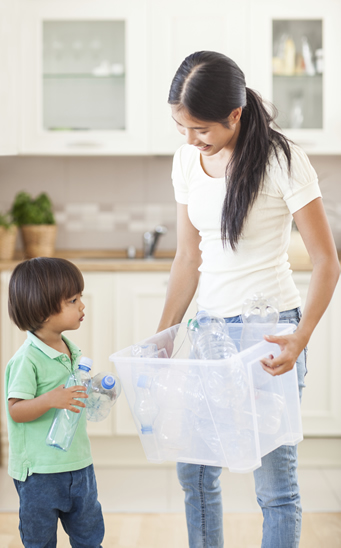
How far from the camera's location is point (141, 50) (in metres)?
2.76

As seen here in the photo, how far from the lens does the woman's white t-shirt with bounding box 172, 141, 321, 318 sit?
4.31ft

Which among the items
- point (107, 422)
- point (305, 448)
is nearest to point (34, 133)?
point (107, 422)

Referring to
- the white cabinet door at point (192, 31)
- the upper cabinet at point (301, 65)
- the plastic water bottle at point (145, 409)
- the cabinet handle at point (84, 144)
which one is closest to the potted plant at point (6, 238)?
the cabinet handle at point (84, 144)

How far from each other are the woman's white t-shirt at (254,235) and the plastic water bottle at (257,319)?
0.04m

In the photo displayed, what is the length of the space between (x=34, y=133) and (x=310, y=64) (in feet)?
4.19

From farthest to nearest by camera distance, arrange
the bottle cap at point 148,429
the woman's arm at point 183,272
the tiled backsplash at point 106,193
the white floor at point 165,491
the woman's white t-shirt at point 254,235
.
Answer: the tiled backsplash at point 106,193 < the white floor at point 165,491 < the woman's arm at point 183,272 < the woman's white t-shirt at point 254,235 < the bottle cap at point 148,429

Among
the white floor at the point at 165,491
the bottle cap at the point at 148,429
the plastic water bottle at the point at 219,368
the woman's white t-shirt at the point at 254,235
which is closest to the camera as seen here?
the plastic water bottle at the point at 219,368

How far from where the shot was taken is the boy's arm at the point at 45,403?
127cm

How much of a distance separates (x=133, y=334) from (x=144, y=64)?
3.90 feet

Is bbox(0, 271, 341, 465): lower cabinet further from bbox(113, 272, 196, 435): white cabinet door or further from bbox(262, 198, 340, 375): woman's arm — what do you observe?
bbox(262, 198, 340, 375): woman's arm

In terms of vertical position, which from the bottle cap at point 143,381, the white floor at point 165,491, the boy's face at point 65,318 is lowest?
the white floor at point 165,491

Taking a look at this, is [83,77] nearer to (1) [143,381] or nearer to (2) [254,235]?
(2) [254,235]

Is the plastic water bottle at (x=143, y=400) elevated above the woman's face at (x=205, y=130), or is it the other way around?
the woman's face at (x=205, y=130)

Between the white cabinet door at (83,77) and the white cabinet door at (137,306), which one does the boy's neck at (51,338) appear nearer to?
the white cabinet door at (137,306)
